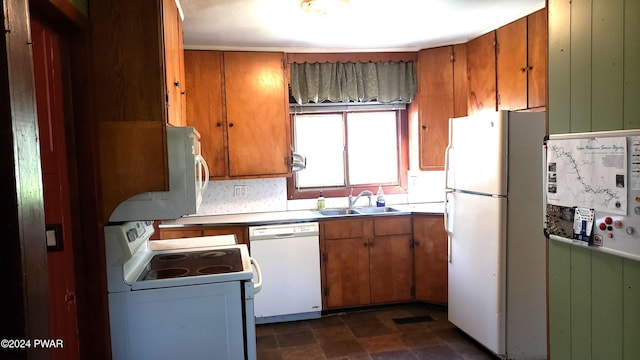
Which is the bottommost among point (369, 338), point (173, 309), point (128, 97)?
point (369, 338)

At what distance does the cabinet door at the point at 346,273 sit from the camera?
3605 millimetres

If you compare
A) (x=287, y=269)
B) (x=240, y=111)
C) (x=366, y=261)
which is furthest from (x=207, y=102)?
(x=366, y=261)

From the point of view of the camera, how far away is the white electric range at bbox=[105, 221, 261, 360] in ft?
A: 6.14

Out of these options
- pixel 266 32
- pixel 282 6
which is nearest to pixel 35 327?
pixel 282 6

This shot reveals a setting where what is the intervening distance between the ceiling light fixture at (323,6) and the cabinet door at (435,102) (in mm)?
1536

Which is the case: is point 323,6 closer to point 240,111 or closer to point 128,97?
point 128,97

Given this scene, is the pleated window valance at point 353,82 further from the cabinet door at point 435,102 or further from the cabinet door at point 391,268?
the cabinet door at point 391,268

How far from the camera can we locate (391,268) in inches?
146

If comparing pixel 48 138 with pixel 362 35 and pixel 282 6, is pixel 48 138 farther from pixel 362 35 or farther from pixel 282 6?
pixel 362 35

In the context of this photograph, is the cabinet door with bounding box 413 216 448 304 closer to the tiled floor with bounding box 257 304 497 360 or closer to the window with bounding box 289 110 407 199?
the tiled floor with bounding box 257 304 497 360

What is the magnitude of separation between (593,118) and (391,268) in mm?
2347

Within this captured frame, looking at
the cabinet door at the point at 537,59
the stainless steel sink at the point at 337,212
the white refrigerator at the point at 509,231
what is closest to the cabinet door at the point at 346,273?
the stainless steel sink at the point at 337,212

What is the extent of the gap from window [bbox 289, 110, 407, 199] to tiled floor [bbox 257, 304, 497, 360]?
3.90ft

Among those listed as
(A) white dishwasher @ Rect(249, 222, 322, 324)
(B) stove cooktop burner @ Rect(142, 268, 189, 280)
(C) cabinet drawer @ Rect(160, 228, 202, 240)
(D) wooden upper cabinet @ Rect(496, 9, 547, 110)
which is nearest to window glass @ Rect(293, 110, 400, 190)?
(A) white dishwasher @ Rect(249, 222, 322, 324)
